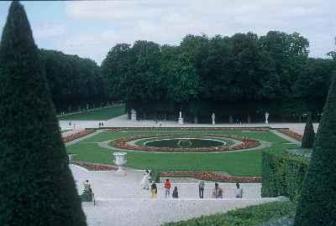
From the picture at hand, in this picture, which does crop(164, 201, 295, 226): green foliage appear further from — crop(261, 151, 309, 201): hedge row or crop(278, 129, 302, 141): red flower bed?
crop(278, 129, 302, 141): red flower bed

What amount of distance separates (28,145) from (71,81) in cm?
8381

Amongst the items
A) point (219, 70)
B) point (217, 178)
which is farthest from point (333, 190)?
point (219, 70)

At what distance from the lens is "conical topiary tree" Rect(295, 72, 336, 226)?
11055 millimetres

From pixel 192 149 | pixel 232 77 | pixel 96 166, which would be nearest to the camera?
pixel 96 166

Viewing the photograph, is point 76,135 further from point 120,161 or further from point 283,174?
point 283,174

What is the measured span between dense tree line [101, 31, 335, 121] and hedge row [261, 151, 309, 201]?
136 ft

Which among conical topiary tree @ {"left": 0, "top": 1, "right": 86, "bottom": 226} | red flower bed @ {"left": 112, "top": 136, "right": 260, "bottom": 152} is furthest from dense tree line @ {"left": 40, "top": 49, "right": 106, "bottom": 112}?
conical topiary tree @ {"left": 0, "top": 1, "right": 86, "bottom": 226}

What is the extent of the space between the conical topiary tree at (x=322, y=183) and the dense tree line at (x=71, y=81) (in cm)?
6650

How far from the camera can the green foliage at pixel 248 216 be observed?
1353cm

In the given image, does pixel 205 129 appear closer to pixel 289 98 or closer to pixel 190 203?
pixel 289 98

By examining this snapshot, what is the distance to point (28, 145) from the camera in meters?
9.30

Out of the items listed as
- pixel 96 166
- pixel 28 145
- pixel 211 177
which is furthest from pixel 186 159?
pixel 28 145

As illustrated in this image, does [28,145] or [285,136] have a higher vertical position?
[28,145]

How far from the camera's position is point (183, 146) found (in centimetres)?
4544
